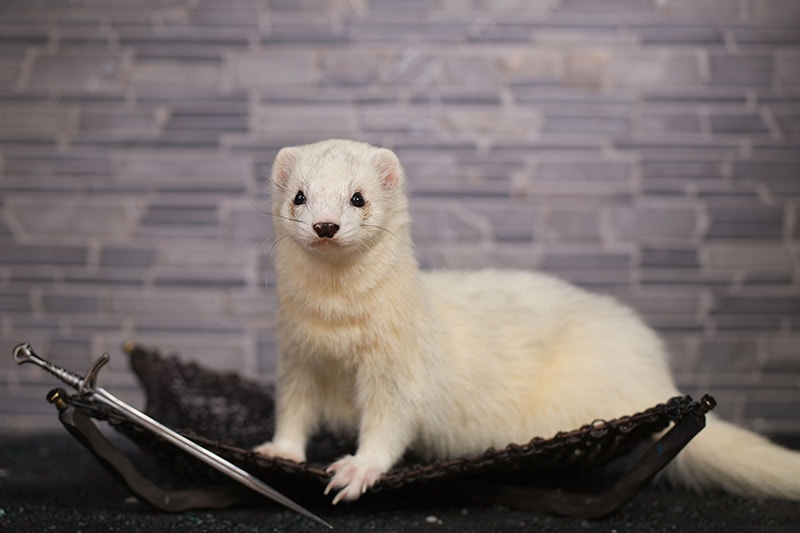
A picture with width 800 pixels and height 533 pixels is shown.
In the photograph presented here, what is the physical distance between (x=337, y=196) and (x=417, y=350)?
26 cm

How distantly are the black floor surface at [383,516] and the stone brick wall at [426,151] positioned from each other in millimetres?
711

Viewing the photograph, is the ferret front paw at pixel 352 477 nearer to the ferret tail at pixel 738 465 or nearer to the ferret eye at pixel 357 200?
the ferret eye at pixel 357 200

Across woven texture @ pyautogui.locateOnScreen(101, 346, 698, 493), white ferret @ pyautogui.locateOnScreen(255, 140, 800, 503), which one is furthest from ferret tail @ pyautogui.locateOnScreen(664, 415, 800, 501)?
woven texture @ pyautogui.locateOnScreen(101, 346, 698, 493)

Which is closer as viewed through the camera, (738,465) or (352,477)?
(352,477)

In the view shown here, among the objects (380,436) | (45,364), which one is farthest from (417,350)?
(45,364)

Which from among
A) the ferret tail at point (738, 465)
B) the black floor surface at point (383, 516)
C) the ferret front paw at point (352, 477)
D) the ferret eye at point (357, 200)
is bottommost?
the black floor surface at point (383, 516)

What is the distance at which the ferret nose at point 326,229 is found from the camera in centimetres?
112

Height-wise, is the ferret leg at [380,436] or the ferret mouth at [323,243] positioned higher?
the ferret mouth at [323,243]

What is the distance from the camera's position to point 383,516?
1283mm

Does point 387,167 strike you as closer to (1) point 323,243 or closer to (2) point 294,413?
(1) point 323,243

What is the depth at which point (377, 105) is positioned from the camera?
2.03 m

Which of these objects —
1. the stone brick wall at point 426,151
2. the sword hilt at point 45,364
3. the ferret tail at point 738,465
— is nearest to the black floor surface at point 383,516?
the ferret tail at point 738,465

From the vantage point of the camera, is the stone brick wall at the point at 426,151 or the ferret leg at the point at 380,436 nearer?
the ferret leg at the point at 380,436

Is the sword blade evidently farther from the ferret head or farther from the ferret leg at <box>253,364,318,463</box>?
the ferret head
